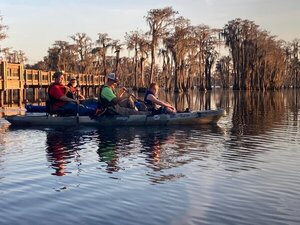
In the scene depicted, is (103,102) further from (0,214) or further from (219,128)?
(0,214)

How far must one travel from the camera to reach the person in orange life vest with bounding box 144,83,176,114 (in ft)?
51.6

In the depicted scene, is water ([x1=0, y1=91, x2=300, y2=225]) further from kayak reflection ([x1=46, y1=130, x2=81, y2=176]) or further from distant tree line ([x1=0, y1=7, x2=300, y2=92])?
distant tree line ([x1=0, y1=7, x2=300, y2=92])

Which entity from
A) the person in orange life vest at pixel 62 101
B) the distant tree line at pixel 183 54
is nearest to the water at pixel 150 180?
the person in orange life vest at pixel 62 101

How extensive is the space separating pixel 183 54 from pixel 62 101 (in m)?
54.4

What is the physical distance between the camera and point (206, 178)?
7121 mm

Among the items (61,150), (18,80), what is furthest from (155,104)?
(18,80)

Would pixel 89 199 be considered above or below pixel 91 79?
below

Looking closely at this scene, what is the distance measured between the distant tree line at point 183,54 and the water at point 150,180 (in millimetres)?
49581

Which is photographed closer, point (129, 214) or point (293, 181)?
point (129, 214)

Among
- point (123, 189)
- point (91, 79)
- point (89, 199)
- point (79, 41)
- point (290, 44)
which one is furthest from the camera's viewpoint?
point (290, 44)

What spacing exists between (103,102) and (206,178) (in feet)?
28.7

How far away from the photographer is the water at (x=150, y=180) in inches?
209

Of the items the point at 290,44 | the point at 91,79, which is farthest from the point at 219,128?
the point at 290,44

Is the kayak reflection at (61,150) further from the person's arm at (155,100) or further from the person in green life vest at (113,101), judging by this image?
the person's arm at (155,100)
